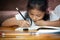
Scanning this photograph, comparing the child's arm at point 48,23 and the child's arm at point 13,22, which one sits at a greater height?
the child's arm at point 13,22

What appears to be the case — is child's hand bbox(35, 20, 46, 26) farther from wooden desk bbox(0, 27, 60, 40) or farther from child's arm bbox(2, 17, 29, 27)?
wooden desk bbox(0, 27, 60, 40)

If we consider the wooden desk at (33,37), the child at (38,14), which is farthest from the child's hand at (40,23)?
the wooden desk at (33,37)

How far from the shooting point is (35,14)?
1320 millimetres

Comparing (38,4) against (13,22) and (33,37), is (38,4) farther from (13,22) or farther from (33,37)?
(33,37)

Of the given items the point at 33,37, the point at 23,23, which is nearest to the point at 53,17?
the point at 23,23

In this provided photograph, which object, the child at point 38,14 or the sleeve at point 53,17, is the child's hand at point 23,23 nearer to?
the child at point 38,14

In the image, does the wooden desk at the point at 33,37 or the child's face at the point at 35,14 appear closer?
the wooden desk at the point at 33,37

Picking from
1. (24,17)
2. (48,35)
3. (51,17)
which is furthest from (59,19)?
(48,35)

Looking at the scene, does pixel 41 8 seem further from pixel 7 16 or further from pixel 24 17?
pixel 7 16

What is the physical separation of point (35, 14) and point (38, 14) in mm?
26

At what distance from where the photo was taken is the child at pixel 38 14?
1.32 metres

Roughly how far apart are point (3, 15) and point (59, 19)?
0.44 metres

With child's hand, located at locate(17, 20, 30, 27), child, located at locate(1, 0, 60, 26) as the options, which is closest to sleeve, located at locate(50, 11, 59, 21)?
child, located at locate(1, 0, 60, 26)

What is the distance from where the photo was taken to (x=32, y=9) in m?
1.33
